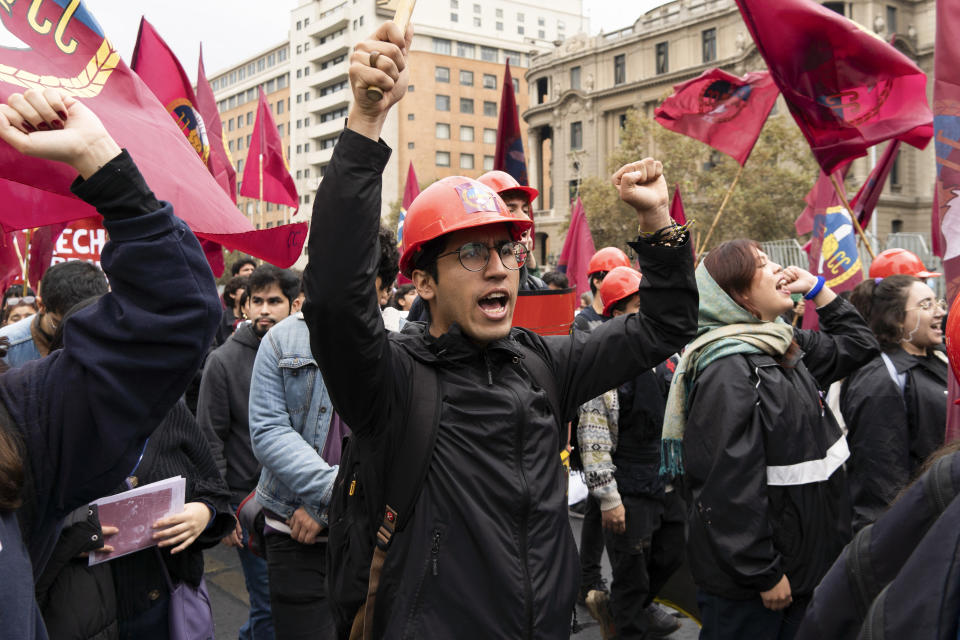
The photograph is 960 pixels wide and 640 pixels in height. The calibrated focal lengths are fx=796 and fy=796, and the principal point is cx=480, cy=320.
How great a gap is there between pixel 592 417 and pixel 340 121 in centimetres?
7156

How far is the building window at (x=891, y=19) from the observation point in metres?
40.8

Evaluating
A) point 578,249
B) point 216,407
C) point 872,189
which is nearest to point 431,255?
point 216,407

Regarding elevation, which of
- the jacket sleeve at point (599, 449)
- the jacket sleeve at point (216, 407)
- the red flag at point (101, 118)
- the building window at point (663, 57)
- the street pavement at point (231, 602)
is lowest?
the street pavement at point (231, 602)

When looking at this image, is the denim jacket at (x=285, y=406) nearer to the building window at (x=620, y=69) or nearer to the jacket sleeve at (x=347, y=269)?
the jacket sleeve at (x=347, y=269)

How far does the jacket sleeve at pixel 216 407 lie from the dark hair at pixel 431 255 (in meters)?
2.58

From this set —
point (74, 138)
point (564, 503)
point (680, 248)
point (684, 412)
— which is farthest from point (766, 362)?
point (74, 138)

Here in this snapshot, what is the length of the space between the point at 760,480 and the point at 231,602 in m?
3.75

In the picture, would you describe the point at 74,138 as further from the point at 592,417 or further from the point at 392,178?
the point at 392,178

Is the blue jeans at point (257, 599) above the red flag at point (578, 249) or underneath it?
underneath

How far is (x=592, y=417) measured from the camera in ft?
14.5

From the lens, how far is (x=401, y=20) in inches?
64.4

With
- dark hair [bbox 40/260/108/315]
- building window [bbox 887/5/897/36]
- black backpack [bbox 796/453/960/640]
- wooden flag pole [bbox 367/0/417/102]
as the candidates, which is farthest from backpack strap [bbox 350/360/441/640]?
building window [bbox 887/5/897/36]

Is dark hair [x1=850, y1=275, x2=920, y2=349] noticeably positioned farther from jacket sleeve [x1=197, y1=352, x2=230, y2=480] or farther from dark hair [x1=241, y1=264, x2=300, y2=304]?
jacket sleeve [x1=197, y1=352, x2=230, y2=480]

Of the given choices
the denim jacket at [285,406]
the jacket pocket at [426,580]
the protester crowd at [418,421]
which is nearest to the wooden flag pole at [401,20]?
the protester crowd at [418,421]
